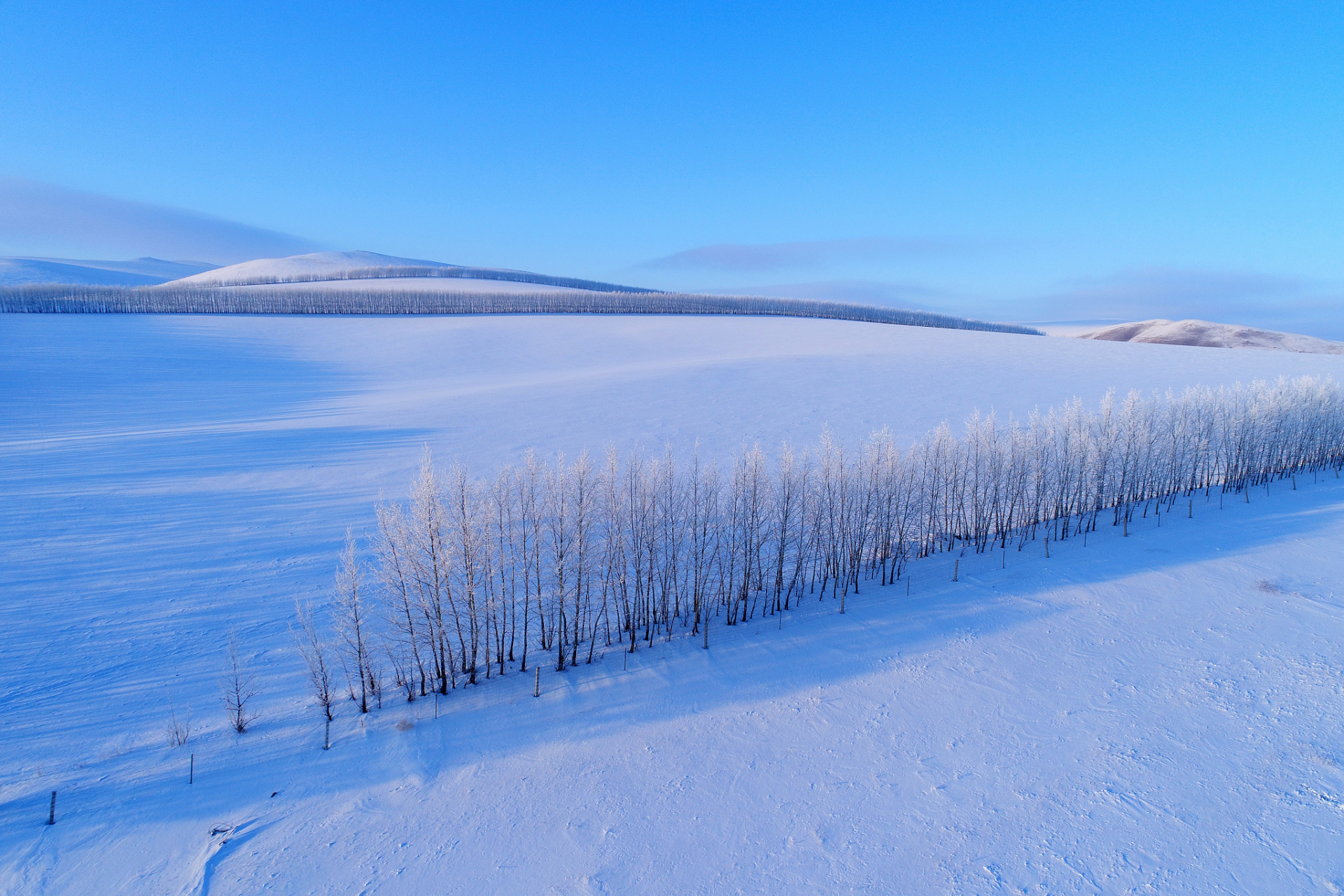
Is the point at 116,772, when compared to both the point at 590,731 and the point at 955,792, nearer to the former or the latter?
the point at 590,731

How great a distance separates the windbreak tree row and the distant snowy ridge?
4405 inches

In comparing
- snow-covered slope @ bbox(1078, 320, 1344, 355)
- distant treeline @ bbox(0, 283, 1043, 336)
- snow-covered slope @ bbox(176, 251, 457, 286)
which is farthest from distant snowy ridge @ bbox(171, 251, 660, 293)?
snow-covered slope @ bbox(1078, 320, 1344, 355)

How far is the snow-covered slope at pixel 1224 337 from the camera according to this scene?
89125 mm

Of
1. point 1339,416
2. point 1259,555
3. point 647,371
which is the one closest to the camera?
point 1259,555

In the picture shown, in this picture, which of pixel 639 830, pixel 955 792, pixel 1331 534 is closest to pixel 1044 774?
pixel 955 792

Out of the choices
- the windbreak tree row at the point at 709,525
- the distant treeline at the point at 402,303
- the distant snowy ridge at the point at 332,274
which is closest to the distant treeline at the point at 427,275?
the distant snowy ridge at the point at 332,274

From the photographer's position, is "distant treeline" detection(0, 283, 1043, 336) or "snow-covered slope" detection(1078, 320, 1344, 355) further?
"snow-covered slope" detection(1078, 320, 1344, 355)

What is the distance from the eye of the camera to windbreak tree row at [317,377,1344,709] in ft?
59.9

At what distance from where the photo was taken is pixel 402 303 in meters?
89.5

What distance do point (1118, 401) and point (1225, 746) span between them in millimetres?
38750

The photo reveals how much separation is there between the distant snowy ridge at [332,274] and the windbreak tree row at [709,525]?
11189 cm

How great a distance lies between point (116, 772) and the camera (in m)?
13.8

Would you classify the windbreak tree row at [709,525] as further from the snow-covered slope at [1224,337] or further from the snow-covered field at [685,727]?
the snow-covered slope at [1224,337]

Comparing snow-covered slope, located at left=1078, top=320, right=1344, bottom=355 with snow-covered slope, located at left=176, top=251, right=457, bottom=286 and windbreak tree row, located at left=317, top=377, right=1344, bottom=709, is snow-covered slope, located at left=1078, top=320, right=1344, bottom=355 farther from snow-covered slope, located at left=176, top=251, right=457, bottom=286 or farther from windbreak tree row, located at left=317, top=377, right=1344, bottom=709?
snow-covered slope, located at left=176, top=251, right=457, bottom=286
